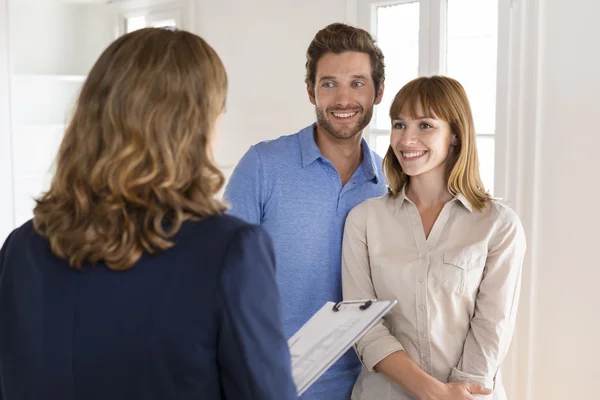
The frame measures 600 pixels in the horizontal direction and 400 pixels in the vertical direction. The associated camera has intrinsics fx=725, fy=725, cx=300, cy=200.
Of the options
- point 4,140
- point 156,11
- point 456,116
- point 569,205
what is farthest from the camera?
point 156,11

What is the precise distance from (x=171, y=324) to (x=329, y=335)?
0.53 metres

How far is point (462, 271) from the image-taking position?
170cm

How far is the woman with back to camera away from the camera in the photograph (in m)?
0.93

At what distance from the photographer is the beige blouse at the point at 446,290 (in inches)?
Result: 66.4

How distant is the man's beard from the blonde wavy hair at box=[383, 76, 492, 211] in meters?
0.16

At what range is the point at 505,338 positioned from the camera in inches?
67.0

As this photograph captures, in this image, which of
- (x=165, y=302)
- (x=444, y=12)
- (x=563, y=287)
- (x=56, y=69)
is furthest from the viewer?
(x=56, y=69)

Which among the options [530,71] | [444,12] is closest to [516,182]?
[530,71]

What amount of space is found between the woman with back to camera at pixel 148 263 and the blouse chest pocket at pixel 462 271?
795 millimetres

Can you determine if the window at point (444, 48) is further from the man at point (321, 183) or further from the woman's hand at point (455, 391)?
the woman's hand at point (455, 391)

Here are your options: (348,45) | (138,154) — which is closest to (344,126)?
(348,45)

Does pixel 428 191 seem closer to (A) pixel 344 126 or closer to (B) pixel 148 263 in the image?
(A) pixel 344 126

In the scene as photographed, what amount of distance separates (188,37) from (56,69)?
4.04 metres

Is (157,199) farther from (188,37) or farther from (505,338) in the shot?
(505,338)
